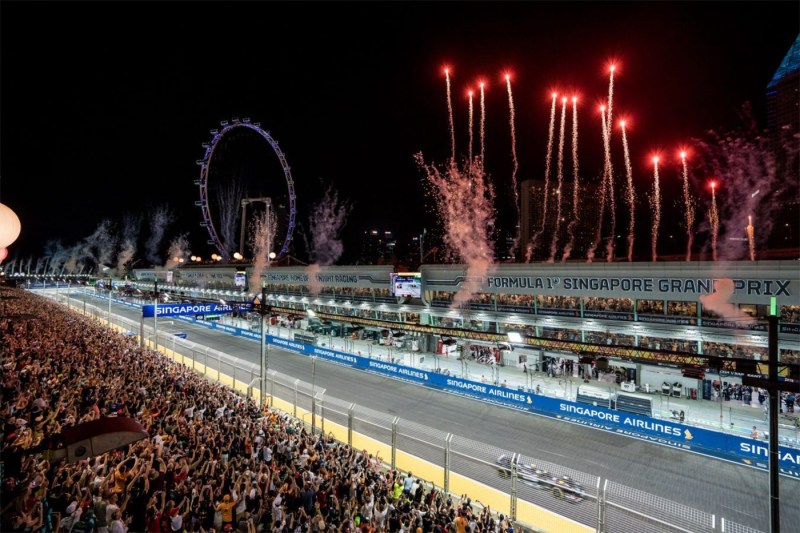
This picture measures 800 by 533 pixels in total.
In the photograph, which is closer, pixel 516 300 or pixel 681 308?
pixel 681 308

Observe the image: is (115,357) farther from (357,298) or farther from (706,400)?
(706,400)

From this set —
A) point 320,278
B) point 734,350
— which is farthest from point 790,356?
point 320,278

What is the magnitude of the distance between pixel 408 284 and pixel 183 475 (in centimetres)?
2419

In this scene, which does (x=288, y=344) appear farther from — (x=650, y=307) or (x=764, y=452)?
(x=764, y=452)


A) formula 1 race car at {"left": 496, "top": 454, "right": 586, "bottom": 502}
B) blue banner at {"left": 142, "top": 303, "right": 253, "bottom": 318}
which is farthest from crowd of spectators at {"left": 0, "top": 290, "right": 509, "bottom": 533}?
blue banner at {"left": 142, "top": 303, "right": 253, "bottom": 318}

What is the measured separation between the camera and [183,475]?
832 cm

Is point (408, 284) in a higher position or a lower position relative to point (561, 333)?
higher

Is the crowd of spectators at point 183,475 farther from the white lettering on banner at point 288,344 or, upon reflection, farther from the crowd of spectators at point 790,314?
the crowd of spectators at point 790,314

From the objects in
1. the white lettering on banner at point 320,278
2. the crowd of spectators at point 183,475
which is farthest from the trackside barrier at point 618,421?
the white lettering on banner at point 320,278

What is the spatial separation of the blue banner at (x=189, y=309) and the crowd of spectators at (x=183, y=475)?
6607 millimetres

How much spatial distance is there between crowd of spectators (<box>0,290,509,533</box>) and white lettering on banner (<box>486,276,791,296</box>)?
16203 millimetres

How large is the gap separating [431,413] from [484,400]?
3236 millimetres

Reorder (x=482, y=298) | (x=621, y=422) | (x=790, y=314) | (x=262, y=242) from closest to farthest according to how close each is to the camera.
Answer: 1. (x=621, y=422)
2. (x=790, y=314)
3. (x=482, y=298)
4. (x=262, y=242)

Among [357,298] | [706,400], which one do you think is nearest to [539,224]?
[357,298]
